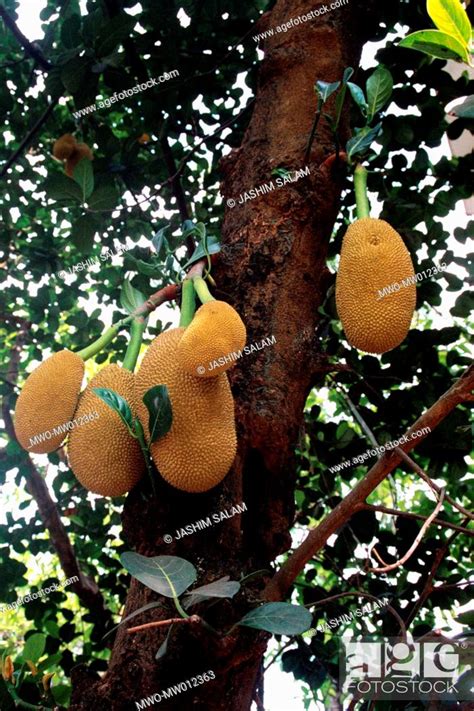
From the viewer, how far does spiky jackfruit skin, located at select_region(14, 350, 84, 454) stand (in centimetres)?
89

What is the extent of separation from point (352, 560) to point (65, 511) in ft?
3.09

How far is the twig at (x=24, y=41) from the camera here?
158cm

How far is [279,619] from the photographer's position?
2.22 feet

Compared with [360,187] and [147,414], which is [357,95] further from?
[147,414]

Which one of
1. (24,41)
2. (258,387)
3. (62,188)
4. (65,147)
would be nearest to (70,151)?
(65,147)

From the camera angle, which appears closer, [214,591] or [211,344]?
[214,591]

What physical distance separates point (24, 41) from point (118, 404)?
124cm

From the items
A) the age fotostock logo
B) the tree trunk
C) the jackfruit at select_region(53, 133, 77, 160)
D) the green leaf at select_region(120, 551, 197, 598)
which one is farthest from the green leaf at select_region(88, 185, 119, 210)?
the age fotostock logo

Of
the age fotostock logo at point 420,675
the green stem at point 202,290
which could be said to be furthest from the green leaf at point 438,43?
the age fotostock logo at point 420,675

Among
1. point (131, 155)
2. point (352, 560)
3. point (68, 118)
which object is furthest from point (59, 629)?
point (68, 118)

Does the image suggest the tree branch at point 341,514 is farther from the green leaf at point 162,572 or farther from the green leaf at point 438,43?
the green leaf at point 438,43

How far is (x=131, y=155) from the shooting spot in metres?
1.84

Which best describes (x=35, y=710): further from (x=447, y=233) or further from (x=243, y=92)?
(x=243, y=92)

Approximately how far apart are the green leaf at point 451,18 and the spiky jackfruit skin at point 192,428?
0.45 m
